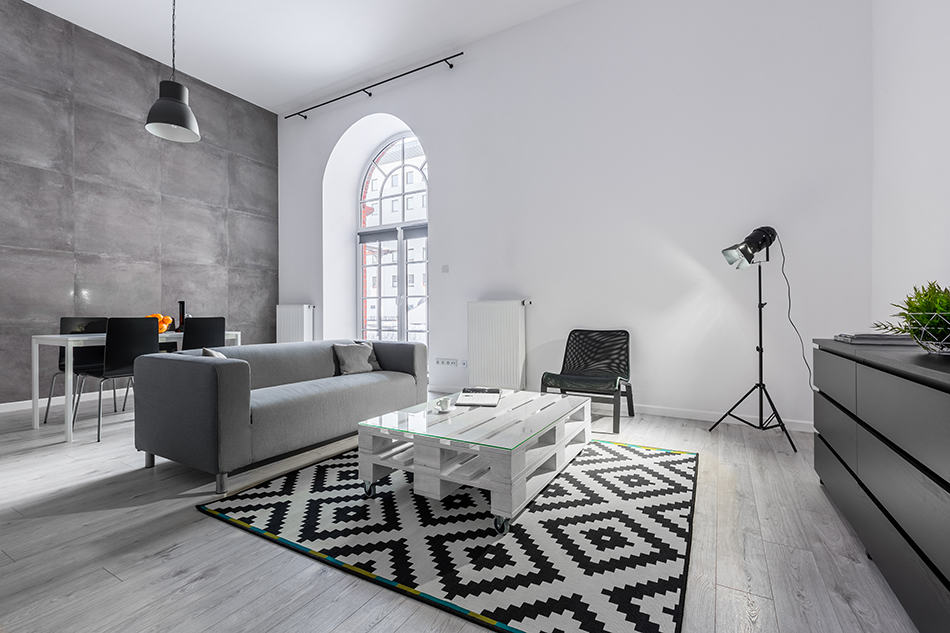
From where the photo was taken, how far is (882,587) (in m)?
1.47

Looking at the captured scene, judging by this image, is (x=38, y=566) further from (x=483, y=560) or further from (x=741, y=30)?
(x=741, y=30)

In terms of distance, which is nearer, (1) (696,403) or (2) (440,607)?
(2) (440,607)

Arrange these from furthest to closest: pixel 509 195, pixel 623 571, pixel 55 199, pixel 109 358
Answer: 1. pixel 509 195
2. pixel 55 199
3. pixel 109 358
4. pixel 623 571

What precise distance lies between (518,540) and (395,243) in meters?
4.84

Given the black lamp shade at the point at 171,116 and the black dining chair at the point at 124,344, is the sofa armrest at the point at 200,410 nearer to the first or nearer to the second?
the black dining chair at the point at 124,344

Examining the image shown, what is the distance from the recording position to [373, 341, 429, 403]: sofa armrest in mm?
3664

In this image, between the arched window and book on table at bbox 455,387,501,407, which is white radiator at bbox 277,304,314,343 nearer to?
the arched window

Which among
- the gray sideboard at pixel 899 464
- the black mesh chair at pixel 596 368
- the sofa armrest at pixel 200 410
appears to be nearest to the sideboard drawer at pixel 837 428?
the gray sideboard at pixel 899 464

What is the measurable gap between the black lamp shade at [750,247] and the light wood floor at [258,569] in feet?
4.55

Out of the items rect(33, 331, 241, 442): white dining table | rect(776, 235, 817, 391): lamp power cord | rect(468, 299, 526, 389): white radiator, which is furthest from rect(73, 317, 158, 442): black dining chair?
rect(776, 235, 817, 391): lamp power cord

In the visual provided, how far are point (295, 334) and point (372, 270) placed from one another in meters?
1.36

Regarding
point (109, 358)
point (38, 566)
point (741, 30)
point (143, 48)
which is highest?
point (143, 48)

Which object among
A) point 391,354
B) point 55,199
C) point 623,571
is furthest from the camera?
point 55,199

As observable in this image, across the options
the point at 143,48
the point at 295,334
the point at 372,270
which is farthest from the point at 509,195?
the point at 143,48
